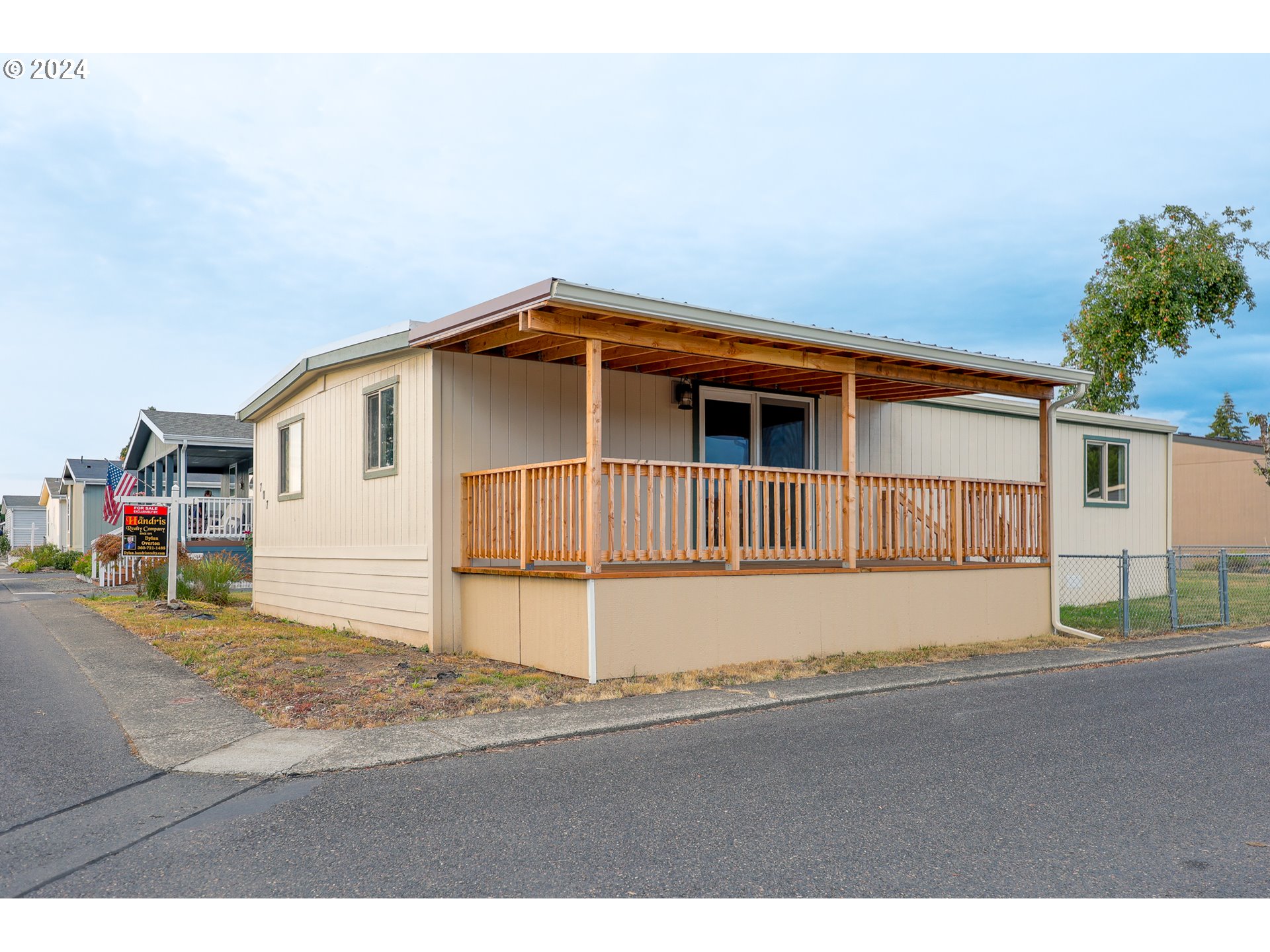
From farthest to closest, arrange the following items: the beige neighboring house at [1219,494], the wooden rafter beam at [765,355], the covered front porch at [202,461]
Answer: the beige neighboring house at [1219,494] < the covered front porch at [202,461] < the wooden rafter beam at [765,355]

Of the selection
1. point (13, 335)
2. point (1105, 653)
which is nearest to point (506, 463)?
point (1105, 653)

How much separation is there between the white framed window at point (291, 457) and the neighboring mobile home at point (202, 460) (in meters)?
5.20

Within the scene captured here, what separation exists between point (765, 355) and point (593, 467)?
2457mm

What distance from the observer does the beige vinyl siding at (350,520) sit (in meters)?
10.3

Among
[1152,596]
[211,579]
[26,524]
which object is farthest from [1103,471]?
[26,524]

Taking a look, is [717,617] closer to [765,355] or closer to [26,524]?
[765,355]

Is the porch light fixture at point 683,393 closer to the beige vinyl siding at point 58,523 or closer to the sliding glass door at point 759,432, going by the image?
the sliding glass door at point 759,432

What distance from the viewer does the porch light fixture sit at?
457 inches

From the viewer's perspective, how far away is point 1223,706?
7324 mm

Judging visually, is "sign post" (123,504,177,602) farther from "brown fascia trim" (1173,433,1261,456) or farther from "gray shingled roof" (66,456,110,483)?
"brown fascia trim" (1173,433,1261,456)

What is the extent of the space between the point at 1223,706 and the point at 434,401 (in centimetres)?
738

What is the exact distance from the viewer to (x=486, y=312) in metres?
8.60

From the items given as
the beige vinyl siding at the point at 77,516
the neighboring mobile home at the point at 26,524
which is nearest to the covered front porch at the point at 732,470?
the beige vinyl siding at the point at 77,516
